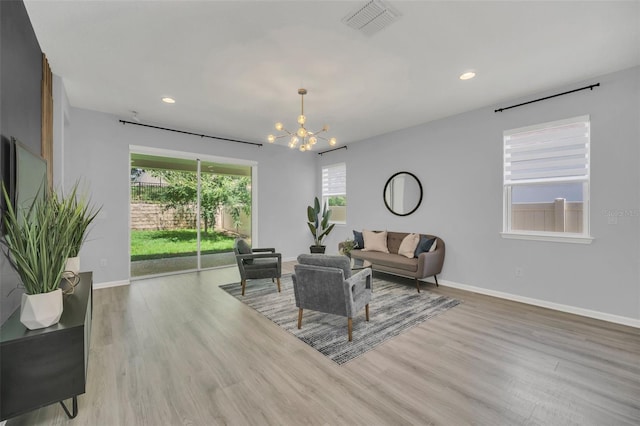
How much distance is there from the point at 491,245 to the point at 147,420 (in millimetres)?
4496

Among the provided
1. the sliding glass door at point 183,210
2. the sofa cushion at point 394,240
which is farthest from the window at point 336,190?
the sliding glass door at point 183,210

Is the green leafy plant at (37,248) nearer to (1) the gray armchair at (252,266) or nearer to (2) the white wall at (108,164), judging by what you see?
(1) the gray armchair at (252,266)

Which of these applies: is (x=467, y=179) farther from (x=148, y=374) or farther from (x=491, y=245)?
(x=148, y=374)

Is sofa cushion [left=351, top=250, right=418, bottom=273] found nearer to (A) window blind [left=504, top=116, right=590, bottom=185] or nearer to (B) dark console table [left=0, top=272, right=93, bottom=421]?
(A) window blind [left=504, top=116, right=590, bottom=185]

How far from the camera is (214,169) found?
19.4ft

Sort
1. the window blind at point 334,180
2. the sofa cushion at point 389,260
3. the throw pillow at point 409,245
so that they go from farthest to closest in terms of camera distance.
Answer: the window blind at point 334,180 < the throw pillow at point 409,245 < the sofa cushion at point 389,260

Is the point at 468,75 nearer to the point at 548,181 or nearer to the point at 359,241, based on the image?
the point at 548,181

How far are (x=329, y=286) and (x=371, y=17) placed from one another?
7.99ft

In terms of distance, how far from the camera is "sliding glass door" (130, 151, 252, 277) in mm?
5176

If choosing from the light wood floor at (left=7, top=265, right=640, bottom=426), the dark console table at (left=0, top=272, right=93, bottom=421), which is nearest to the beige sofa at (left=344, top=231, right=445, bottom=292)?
the light wood floor at (left=7, top=265, right=640, bottom=426)

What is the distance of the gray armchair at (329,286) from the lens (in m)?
2.76

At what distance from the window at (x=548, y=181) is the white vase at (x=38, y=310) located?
16.3ft

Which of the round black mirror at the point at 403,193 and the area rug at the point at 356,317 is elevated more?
the round black mirror at the point at 403,193

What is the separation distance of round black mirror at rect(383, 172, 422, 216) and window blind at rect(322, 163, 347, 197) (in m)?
1.38
